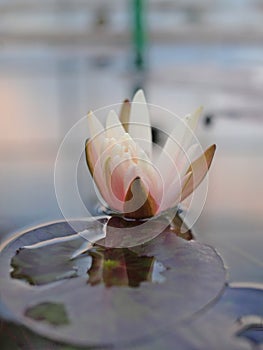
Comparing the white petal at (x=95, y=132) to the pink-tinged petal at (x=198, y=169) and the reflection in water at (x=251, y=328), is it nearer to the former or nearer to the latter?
the pink-tinged petal at (x=198, y=169)

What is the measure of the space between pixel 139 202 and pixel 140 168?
1.4 inches

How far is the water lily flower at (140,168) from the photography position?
0.45 m

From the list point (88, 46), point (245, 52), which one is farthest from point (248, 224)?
point (88, 46)

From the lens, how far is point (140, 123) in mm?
512

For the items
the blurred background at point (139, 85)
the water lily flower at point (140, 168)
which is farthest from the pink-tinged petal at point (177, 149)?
the blurred background at point (139, 85)

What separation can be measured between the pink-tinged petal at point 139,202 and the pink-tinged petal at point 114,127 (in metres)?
0.06

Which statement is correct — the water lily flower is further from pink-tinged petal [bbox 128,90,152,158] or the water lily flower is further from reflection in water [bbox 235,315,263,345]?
reflection in water [bbox 235,315,263,345]

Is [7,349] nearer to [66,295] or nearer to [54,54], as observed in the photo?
[66,295]

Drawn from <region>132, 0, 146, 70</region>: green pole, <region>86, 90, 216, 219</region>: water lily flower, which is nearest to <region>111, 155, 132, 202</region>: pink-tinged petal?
<region>86, 90, 216, 219</region>: water lily flower

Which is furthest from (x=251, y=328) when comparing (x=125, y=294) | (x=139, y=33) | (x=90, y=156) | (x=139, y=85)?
(x=139, y=33)

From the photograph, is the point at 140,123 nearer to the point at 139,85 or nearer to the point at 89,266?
the point at 89,266

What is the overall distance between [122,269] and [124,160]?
103 mm

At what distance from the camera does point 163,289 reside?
15.3 inches

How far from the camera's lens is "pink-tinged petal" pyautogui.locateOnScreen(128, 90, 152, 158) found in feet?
1.67
